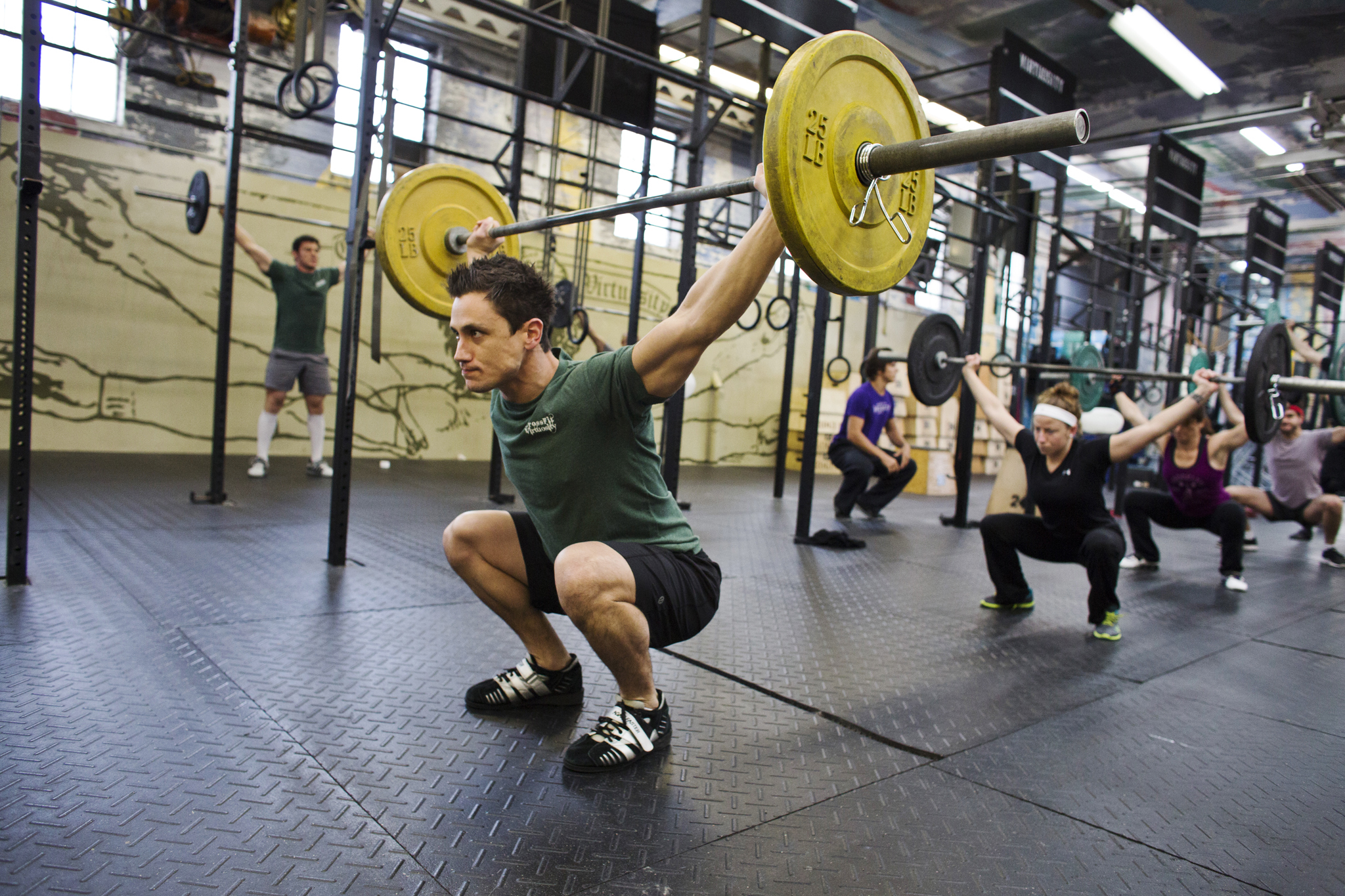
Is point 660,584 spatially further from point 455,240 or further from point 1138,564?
point 1138,564

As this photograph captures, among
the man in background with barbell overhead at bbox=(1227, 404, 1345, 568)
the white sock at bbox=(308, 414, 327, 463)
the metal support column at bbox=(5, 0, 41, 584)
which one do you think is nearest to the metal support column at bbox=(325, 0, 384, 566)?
the metal support column at bbox=(5, 0, 41, 584)

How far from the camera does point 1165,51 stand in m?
6.30

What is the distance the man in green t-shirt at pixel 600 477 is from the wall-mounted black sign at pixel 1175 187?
239 inches

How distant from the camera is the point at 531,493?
→ 61.9 inches

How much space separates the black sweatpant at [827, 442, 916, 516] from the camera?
16.4ft

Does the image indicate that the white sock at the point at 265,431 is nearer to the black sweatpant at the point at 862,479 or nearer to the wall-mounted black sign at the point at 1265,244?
the black sweatpant at the point at 862,479

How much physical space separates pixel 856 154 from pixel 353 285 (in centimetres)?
195

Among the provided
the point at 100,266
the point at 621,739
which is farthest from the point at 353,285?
the point at 100,266

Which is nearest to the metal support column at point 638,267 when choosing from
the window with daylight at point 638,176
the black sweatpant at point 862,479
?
the black sweatpant at point 862,479

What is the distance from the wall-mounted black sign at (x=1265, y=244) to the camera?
7.68 meters

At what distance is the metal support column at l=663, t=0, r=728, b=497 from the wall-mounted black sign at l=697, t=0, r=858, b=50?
0.12 metres

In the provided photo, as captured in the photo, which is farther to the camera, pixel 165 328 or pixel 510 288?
pixel 165 328

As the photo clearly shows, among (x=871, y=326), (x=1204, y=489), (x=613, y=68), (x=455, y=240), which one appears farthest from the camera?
(x=871, y=326)

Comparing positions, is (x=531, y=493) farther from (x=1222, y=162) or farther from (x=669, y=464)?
(x=1222, y=162)
